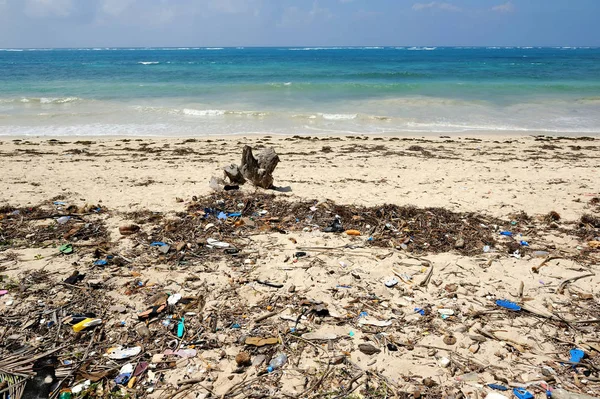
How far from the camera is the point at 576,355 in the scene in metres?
2.84

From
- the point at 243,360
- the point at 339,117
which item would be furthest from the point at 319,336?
the point at 339,117

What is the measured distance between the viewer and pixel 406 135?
1377 centimetres

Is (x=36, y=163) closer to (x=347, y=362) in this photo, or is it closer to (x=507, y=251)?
(x=347, y=362)

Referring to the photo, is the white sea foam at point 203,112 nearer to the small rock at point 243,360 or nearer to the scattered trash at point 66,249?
the scattered trash at point 66,249

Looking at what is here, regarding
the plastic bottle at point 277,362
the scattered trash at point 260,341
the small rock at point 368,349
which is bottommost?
the plastic bottle at point 277,362

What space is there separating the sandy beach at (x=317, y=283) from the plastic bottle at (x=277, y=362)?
0.05 metres

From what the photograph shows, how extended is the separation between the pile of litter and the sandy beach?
2cm

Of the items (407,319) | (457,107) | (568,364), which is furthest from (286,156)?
(457,107)

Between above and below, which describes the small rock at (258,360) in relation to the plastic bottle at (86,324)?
below

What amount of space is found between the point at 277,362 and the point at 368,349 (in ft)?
2.36

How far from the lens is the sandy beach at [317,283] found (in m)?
2.71

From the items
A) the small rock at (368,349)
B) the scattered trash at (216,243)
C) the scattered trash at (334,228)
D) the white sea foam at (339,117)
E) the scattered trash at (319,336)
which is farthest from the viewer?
the white sea foam at (339,117)

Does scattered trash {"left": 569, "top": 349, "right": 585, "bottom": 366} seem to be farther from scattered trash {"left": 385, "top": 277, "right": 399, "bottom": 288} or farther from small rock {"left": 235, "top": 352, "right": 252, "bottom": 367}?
small rock {"left": 235, "top": 352, "right": 252, "bottom": 367}

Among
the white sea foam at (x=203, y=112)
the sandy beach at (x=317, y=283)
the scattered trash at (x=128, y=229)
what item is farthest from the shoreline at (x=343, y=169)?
the white sea foam at (x=203, y=112)
